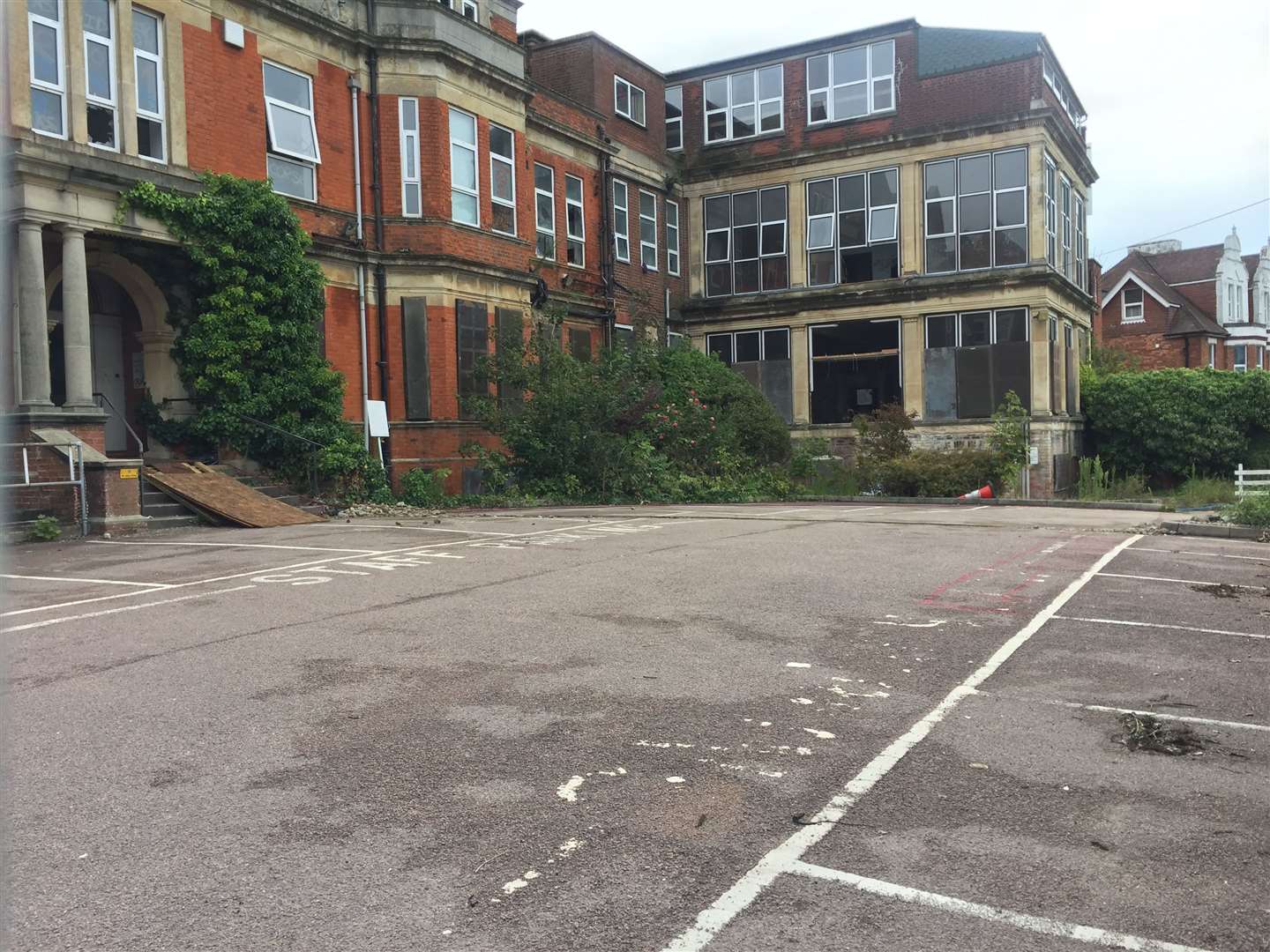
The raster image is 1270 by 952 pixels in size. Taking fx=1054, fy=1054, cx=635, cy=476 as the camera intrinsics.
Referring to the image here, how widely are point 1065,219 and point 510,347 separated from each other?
18211 mm

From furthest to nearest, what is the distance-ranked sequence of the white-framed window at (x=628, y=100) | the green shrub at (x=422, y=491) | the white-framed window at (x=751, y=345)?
the white-framed window at (x=751, y=345) → the white-framed window at (x=628, y=100) → the green shrub at (x=422, y=491)

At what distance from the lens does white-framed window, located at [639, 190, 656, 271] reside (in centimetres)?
3159

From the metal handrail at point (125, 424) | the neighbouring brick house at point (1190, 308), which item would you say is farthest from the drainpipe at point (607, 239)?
the neighbouring brick house at point (1190, 308)

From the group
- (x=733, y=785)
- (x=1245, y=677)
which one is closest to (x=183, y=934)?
(x=733, y=785)

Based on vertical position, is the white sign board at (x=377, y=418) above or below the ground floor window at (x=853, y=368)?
below

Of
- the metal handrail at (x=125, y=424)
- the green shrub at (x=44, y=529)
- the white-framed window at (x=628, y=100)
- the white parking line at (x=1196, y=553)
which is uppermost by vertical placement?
the white-framed window at (x=628, y=100)

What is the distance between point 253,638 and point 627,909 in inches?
196

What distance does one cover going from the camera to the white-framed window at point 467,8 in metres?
24.2

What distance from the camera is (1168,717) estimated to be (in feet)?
18.3

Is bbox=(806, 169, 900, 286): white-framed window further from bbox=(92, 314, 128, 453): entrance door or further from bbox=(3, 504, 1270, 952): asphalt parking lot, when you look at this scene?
bbox=(3, 504, 1270, 952): asphalt parking lot

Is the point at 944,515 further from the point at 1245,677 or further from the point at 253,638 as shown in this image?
the point at 253,638

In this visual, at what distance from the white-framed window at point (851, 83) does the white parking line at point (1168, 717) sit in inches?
1098

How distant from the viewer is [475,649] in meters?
7.09

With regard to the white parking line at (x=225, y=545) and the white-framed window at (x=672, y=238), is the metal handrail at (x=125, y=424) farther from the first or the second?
the white-framed window at (x=672, y=238)
